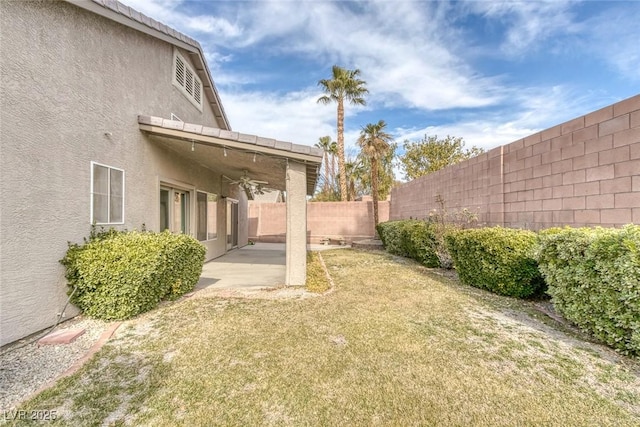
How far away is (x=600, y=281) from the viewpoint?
418 centimetres

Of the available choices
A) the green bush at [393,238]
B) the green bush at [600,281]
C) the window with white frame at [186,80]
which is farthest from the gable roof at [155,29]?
the green bush at [393,238]

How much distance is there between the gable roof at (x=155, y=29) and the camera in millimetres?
5738

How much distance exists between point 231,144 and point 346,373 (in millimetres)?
5620

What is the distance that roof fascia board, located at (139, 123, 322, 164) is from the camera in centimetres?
710

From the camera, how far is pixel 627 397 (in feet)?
10.3

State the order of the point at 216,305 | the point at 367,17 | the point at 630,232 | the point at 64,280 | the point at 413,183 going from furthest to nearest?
the point at 413,183, the point at 367,17, the point at 216,305, the point at 64,280, the point at 630,232

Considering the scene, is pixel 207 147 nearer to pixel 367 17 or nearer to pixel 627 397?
pixel 367 17

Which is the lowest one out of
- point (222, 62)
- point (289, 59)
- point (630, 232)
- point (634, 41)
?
point (630, 232)

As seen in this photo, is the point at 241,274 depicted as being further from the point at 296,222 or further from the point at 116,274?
the point at 116,274

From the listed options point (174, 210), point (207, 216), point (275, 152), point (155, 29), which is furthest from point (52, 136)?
point (207, 216)

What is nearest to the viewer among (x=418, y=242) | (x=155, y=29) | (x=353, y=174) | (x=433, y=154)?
(x=155, y=29)

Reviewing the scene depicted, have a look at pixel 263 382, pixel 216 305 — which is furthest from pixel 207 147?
pixel 263 382

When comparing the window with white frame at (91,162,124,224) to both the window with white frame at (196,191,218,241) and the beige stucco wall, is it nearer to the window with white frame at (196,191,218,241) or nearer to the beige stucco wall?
the beige stucco wall

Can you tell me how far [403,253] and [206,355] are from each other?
11021mm
